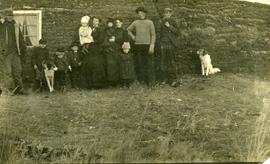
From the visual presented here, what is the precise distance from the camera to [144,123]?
3.37 meters

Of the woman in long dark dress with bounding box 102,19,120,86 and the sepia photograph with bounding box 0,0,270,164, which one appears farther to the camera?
the woman in long dark dress with bounding box 102,19,120,86

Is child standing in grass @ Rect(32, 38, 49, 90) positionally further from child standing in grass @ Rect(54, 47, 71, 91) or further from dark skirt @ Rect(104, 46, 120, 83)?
dark skirt @ Rect(104, 46, 120, 83)

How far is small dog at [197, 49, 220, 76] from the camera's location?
11.3ft

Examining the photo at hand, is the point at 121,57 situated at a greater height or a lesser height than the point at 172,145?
greater

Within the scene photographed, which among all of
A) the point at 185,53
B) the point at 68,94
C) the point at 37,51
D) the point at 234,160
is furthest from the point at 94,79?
the point at 234,160

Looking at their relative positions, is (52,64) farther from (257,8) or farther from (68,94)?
(257,8)

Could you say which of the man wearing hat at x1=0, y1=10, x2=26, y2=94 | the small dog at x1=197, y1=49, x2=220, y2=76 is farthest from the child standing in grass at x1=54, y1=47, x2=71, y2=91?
the small dog at x1=197, y1=49, x2=220, y2=76

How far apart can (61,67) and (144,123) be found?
0.79m

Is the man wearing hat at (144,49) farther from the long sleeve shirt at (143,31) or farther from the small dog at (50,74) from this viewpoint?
the small dog at (50,74)

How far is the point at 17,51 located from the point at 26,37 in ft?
0.42

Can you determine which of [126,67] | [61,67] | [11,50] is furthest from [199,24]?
[11,50]

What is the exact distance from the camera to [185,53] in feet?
11.3

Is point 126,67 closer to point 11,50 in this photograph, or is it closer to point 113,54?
point 113,54

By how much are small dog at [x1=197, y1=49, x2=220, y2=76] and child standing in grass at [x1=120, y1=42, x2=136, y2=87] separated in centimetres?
55
